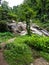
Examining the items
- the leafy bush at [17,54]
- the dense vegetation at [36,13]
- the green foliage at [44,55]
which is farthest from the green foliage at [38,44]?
the dense vegetation at [36,13]

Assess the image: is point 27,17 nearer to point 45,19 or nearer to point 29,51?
point 29,51

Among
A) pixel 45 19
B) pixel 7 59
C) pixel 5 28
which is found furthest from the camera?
pixel 45 19

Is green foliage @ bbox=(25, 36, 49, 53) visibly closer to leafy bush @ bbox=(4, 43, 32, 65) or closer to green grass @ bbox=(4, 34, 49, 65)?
green grass @ bbox=(4, 34, 49, 65)

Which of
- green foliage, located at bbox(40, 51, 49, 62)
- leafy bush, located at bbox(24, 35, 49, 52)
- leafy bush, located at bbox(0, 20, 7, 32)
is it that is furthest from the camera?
leafy bush, located at bbox(0, 20, 7, 32)

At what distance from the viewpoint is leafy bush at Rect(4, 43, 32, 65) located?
449 inches

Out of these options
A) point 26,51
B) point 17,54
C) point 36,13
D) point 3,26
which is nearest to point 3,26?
point 3,26

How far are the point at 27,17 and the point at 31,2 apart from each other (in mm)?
19104

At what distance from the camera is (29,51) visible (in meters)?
12.9

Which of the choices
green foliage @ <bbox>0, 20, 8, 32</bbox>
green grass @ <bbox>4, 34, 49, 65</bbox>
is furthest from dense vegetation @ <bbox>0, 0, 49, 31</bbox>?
green grass @ <bbox>4, 34, 49, 65</bbox>

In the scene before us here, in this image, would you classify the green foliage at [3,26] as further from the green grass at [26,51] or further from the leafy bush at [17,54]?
the leafy bush at [17,54]

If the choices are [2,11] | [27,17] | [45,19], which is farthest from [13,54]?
[45,19]

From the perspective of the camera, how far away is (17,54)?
39.3ft

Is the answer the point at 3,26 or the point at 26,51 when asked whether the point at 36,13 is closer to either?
the point at 3,26

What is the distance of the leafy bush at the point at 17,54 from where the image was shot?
37.4ft
